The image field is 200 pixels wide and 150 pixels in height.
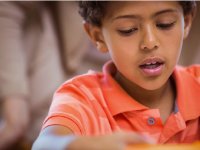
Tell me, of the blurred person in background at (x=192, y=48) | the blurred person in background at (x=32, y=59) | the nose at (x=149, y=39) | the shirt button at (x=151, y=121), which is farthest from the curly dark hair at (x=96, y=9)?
the blurred person in background at (x=192, y=48)

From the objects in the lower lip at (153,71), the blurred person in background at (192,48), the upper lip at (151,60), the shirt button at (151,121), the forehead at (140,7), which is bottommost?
the blurred person in background at (192,48)

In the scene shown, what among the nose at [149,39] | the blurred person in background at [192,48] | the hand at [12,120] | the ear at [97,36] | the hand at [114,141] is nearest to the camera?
the hand at [114,141]

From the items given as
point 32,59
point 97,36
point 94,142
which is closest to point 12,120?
point 32,59

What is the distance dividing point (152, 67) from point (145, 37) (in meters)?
0.07

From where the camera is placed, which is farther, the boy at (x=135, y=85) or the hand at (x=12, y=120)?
the hand at (x=12, y=120)

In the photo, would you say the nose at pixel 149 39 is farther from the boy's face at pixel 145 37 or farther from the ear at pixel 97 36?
the ear at pixel 97 36

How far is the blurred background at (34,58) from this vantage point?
1.32m

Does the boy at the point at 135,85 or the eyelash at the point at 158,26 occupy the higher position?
the eyelash at the point at 158,26

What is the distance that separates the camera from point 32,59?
142cm

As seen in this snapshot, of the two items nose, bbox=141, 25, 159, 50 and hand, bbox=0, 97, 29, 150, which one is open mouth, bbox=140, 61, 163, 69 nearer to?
nose, bbox=141, 25, 159, 50

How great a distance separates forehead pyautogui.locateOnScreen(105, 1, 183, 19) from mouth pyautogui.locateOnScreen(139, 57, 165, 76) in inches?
3.4

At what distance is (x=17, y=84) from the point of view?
4.34 ft

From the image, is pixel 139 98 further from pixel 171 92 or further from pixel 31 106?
pixel 31 106

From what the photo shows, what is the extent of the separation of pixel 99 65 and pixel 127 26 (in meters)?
0.77
